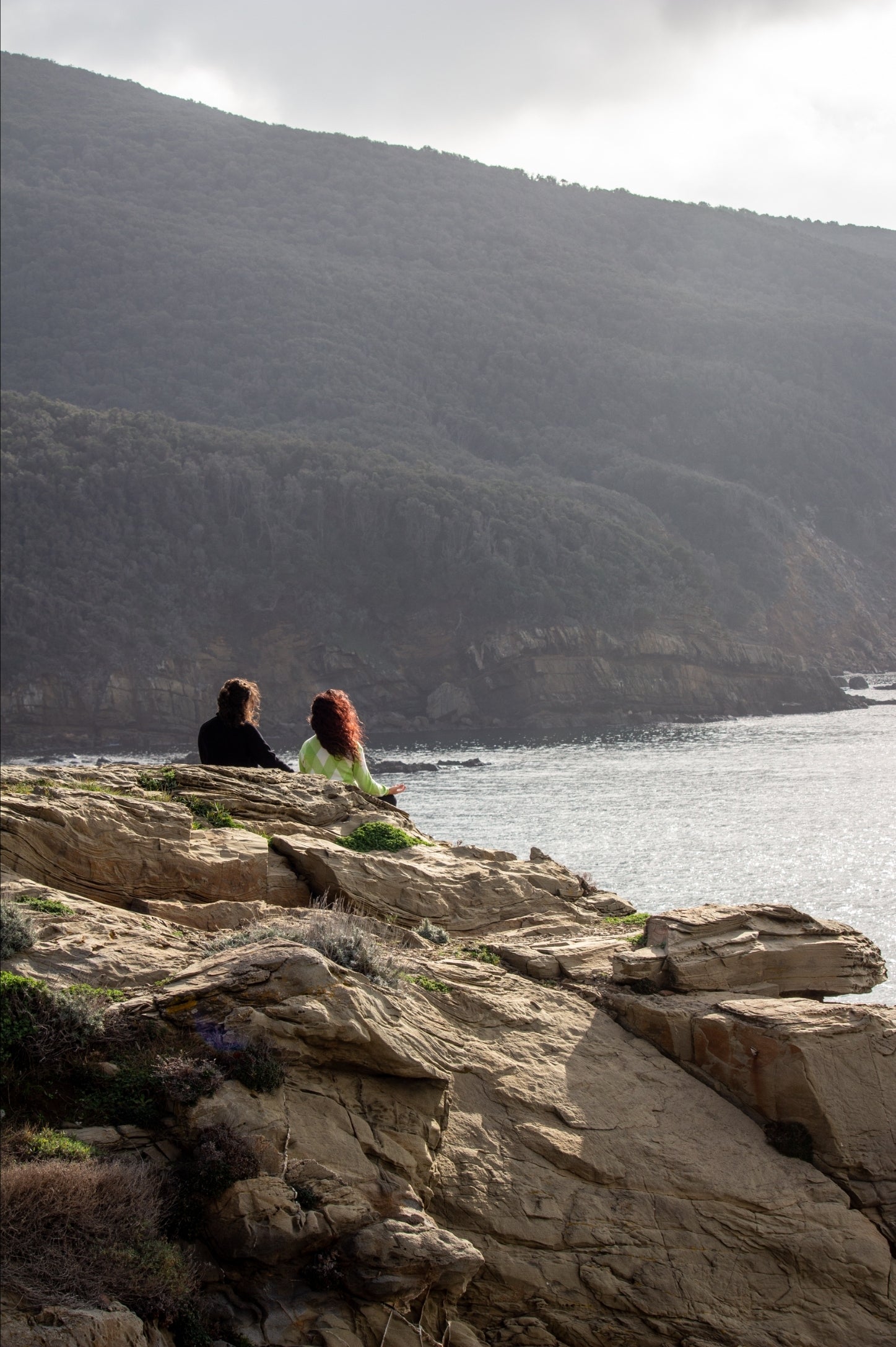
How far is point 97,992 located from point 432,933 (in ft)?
11.4

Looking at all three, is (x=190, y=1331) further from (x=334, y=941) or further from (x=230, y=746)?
(x=230, y=746)

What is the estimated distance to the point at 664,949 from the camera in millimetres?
8766

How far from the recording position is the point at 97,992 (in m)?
6.34

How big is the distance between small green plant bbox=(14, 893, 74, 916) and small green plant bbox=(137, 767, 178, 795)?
7.57ft

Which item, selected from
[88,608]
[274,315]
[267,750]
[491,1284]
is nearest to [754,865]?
[267,750]

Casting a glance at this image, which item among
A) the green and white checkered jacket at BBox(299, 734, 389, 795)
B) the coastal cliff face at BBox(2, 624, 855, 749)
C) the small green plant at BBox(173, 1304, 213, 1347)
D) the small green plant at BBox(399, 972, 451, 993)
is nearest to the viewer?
the small green plant at BBox(173, 1304, 213, 1347)

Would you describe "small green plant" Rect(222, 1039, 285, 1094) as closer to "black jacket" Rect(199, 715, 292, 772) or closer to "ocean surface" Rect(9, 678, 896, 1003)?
"black jacket" Rect(199, 715, 292, 772)

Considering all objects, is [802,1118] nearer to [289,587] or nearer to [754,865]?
[754,865]

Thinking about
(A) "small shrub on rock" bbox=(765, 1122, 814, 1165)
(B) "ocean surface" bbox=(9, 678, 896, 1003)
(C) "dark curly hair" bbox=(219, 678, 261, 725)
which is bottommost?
(B) "ocean surface" bbox=(9, 678, 896, 1003)

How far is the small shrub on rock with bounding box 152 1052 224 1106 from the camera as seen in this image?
5.80m

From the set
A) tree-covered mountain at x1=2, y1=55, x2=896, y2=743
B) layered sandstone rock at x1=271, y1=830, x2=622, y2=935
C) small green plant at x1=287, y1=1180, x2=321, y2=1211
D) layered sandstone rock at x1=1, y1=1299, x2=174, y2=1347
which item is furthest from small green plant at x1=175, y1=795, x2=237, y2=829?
tree-covered mountain at x1=2, y1=55, x2=896, y2=743

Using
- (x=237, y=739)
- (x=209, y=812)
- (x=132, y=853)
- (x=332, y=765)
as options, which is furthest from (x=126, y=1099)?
(x=332, y=765)

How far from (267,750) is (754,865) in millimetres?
32264

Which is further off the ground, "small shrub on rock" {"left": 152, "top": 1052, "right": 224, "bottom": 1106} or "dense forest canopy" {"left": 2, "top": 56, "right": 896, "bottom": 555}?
"dense forest canopy" {"left": 2, "top": 56, "right": 896, "bottom": 555}
